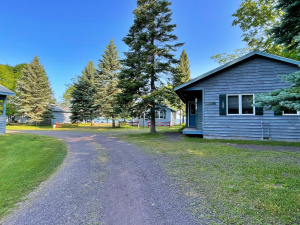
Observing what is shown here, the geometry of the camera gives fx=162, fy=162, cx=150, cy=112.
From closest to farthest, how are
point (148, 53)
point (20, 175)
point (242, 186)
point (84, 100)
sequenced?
point (242, 186) → point (20, 175) → point (148, 53) → point (84, 100)

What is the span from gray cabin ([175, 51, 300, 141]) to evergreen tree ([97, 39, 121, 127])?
Result: 1394 centimetres

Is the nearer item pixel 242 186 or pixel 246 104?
pixel 242 186

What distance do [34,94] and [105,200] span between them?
29.2 m

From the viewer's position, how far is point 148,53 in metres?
13.1

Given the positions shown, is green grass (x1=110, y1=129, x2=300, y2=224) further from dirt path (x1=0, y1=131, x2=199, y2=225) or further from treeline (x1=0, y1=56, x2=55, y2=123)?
treeline (x1=0, y1=56, x2=55, y2=123)

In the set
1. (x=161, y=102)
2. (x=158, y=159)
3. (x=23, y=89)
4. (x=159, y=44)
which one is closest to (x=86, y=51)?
(x=23, y=89)

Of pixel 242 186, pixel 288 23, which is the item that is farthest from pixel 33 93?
pixel 288 23

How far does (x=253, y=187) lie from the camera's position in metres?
3.30

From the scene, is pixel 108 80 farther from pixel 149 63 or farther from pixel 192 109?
pixel 192 109

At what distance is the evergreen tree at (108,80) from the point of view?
22.2m

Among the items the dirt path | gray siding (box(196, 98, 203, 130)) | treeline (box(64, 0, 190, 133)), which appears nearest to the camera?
the dirt path

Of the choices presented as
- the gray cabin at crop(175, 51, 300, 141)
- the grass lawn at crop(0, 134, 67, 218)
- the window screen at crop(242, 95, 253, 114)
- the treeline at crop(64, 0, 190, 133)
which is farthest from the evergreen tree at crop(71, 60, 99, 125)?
the window screen at crop(242, 95, 253, 114)

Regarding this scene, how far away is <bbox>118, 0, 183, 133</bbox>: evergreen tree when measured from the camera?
13.0 m


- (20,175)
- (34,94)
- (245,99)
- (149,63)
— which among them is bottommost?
(20,175)
